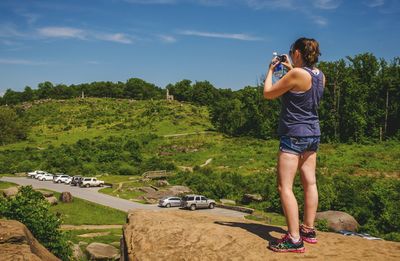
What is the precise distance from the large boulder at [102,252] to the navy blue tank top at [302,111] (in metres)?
18.9

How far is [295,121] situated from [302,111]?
17 cm

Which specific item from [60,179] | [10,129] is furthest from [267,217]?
[10,129]

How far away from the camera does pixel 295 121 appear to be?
585cm

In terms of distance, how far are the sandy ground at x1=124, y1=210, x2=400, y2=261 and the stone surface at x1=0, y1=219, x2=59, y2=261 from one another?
222cm

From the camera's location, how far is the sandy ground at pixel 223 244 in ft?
18.6

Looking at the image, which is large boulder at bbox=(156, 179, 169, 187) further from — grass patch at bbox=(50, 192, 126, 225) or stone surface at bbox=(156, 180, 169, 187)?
grass patch at bbox=(50, 192, 126, 225)

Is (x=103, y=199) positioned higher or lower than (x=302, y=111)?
lower

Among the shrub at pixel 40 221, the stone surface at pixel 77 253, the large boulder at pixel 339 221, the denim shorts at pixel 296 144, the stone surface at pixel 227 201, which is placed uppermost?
the denim shorts at pixel 296 144

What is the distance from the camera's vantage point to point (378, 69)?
281 feet

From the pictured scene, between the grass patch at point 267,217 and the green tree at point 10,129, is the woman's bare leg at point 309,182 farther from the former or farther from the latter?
the green tree at point 10,129

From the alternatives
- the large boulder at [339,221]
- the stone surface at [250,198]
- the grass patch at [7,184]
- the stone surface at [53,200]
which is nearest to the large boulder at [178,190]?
the stone surface at [250,198]

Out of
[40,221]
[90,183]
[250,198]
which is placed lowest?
[90,183]

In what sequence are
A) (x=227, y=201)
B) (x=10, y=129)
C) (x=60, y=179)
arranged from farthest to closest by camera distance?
(x=10, y=129) → (x=60, y=179) → (x=227, y=201)

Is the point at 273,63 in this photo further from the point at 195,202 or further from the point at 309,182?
the point at 195,202
